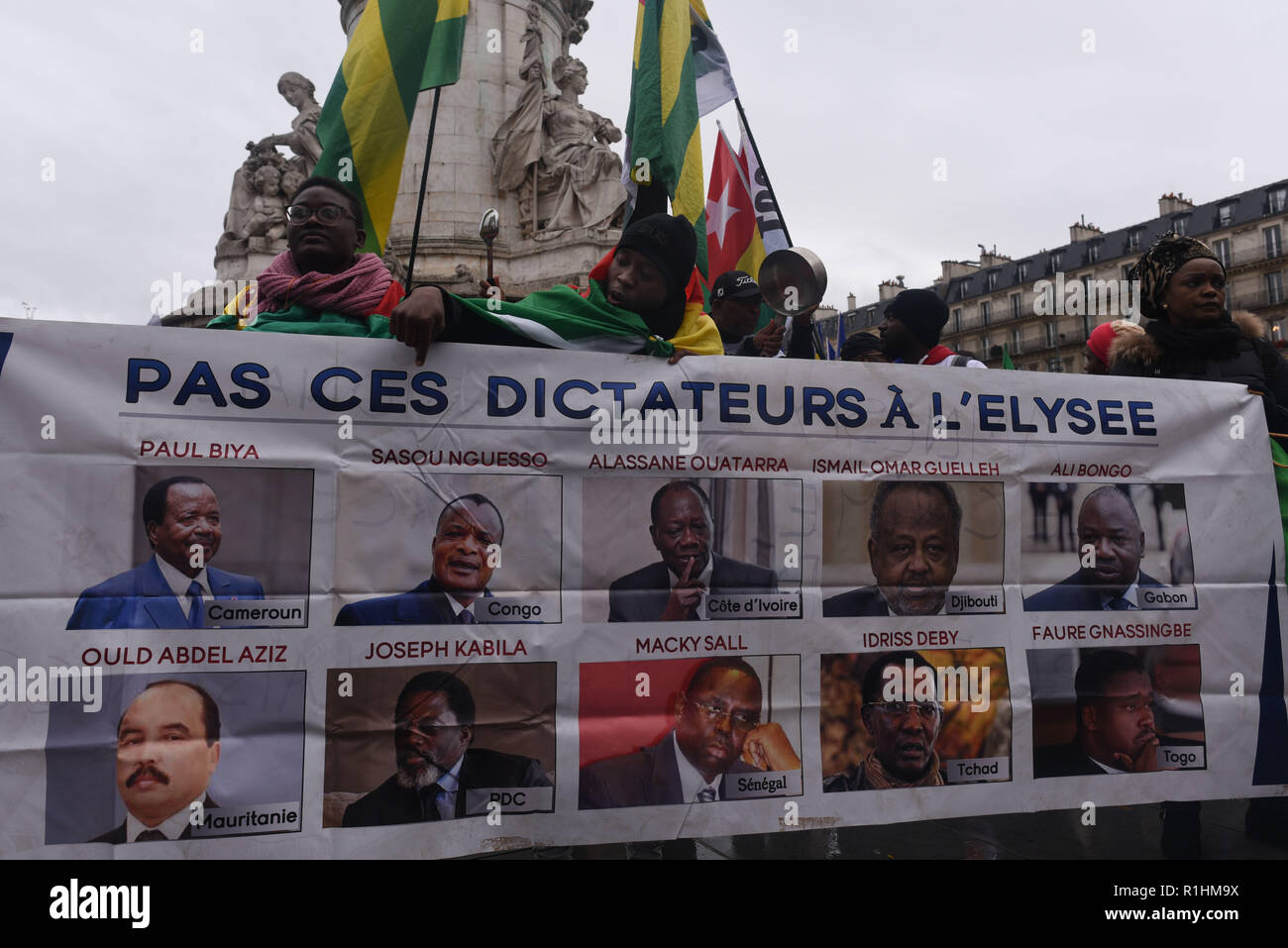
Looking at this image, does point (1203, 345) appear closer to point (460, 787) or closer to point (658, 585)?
point (658, 585)

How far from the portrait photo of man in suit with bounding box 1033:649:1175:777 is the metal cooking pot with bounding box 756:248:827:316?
79.1 inches

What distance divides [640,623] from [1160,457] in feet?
7.56

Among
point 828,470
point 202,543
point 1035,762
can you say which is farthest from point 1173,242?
point 202,543

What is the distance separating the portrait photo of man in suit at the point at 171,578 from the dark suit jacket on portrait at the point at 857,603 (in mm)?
1914

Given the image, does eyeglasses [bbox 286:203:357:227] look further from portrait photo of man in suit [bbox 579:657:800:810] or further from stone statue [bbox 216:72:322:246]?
stone statue [bbox 216:72:322:246]

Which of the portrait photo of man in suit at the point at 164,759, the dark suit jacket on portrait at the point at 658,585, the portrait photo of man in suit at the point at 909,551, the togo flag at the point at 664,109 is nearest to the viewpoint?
the portrait photo of man in suit at the point at 164,759

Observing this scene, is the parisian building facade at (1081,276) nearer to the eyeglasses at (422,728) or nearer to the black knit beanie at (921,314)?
the black knit beanie at (921,314)

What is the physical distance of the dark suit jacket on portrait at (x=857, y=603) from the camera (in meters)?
3.24

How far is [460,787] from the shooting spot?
2.85m

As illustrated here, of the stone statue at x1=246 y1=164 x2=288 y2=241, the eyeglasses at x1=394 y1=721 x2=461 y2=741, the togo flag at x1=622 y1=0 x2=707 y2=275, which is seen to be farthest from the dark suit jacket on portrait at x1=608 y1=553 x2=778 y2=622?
the stone statue at x1=246 y1=164 x2=288 y2=241

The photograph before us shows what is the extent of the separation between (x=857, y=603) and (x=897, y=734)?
1.59 feet

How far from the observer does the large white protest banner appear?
8.76ft

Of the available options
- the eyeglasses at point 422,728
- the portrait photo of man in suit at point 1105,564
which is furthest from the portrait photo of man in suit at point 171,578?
the portrait photo of man in suit at point 1105,564
